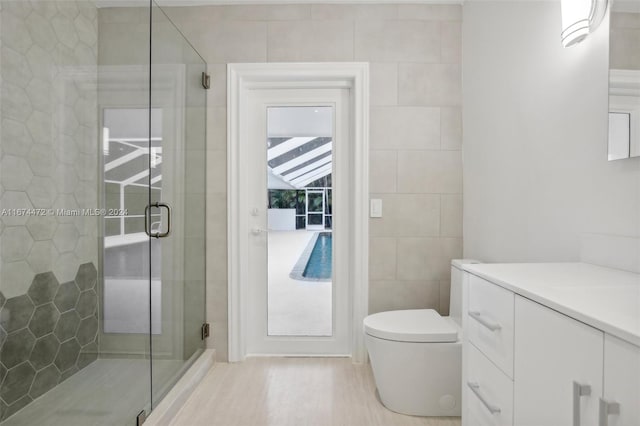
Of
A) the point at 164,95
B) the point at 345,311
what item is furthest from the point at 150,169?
the point at 345,311

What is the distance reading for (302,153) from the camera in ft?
8.53

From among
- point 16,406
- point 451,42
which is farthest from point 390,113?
point 16,406

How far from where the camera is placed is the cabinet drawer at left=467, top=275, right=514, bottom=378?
3.30 feet

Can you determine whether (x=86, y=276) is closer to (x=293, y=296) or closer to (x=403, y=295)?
(x=293, y=296)

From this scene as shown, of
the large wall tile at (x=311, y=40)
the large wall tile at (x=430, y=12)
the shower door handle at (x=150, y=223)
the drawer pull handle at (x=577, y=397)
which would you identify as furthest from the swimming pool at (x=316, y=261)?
the drawer pull handle at (x=577, y=397)

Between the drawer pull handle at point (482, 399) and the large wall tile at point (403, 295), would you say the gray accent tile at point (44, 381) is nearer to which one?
the drawer pull handle at point (482, 399)

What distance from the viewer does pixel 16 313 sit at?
122 centimetres

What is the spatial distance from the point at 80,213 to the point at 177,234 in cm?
68

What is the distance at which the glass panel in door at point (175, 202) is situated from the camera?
1.87m

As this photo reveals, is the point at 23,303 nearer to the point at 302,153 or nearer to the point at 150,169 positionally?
the point at 150,169

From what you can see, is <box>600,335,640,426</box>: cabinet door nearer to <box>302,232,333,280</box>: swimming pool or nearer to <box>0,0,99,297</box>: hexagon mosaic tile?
<box>0,0,99,297</box>: hexagon mosaic tile

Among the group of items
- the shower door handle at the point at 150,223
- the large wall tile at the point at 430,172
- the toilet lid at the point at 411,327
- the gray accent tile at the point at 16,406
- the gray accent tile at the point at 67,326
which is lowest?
the gray accent tile at the point at 16,406

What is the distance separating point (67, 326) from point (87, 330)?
3.8 inches

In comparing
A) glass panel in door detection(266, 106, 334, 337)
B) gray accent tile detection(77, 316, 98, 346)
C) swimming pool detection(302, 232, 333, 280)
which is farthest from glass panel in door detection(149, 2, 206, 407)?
swimming pool detection(302, 232, 333, 280)
